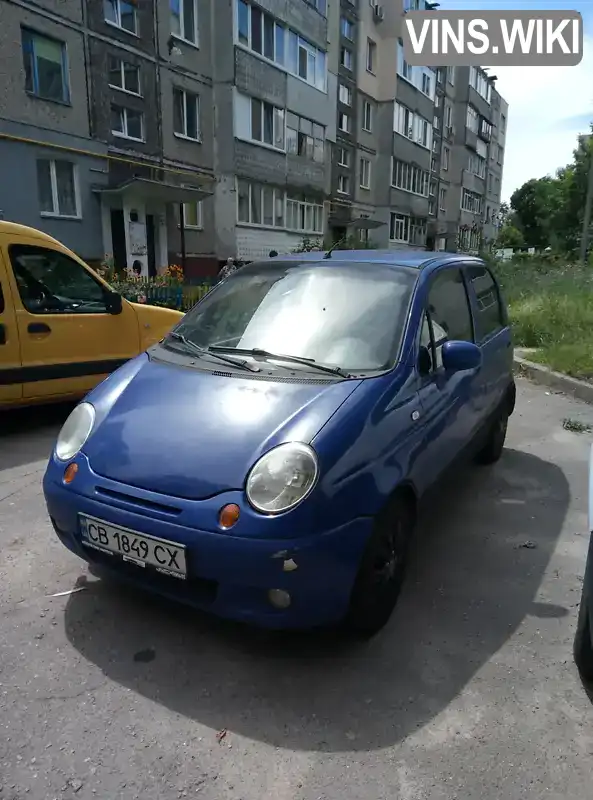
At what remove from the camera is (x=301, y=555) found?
2.22 metres

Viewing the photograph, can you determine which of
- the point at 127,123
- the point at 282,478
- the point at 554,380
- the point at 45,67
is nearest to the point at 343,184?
the point at 127,123

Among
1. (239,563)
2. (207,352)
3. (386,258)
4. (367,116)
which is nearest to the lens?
(239,563)

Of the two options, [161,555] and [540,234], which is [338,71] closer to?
[161,555]

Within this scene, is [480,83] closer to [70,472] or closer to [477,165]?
[477,165]

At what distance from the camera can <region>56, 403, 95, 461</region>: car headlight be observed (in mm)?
2760

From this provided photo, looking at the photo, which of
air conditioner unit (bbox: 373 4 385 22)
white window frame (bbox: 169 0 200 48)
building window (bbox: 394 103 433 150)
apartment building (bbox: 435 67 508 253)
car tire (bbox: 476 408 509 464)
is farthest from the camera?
apartment building (bbox: 435 67 508 253)

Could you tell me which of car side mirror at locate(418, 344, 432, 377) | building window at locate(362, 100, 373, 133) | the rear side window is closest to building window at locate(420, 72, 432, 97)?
building window at locate(362, 100, 373, 133)

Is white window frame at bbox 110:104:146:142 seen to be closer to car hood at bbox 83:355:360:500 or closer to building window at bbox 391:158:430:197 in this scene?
car hood at bbox 83:355:360:500

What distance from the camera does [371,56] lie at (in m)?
32.1

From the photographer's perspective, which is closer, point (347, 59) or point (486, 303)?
point (486, 303)

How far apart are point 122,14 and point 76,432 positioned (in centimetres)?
1883

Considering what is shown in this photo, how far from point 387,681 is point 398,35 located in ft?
122

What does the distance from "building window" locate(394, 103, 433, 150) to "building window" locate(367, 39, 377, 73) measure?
2.40 meters

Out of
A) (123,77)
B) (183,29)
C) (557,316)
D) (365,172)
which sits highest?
(183,29)
